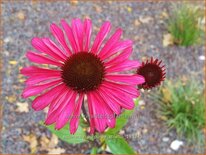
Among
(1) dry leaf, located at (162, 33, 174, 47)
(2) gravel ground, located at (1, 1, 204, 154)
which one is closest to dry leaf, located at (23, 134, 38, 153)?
(2) gravel ground, located at (1, 1, 204, 154)

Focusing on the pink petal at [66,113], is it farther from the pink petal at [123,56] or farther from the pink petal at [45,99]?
the pink petal at [123,56]

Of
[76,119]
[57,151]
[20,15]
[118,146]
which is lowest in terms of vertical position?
[57,151]

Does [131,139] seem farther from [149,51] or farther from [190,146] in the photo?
[149,51]

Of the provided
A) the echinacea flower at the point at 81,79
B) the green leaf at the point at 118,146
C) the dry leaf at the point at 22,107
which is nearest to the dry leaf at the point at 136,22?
the dry leaf at the point at 22,107

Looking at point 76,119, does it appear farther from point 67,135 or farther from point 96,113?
point 67,135

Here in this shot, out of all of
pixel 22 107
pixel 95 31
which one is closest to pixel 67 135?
pixel 22 107

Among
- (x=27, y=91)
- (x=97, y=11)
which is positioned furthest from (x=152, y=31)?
(x=27, y=91)
